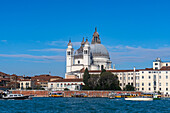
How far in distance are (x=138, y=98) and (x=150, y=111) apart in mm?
30521

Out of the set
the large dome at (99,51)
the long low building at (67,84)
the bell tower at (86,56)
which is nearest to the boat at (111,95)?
the long low building at (67,84)

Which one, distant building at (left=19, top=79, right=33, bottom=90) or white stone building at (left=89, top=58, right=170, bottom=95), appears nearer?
white stone building at (left=89, top=58, right=170, bottom=95)

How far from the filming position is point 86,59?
139m

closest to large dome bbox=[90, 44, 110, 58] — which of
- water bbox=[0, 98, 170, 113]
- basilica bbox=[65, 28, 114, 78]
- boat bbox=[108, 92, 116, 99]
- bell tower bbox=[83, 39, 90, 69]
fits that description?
basilica bbox=[65, 28, 114, 78]

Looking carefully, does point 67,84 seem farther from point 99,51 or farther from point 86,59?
A: point 99,51

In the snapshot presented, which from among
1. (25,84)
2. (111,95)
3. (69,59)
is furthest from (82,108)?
(25,84)

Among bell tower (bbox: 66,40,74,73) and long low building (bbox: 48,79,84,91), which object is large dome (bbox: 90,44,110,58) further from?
long low building (bbox: 48,79,84,91)

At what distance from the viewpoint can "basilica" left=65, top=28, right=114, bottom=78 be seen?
456 feet

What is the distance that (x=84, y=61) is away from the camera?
457 feet

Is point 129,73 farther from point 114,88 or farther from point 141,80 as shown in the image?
point 114,88

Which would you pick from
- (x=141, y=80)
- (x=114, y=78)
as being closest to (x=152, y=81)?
(x=141, y=80)

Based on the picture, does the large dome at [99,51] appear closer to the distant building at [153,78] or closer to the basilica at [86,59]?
the basilica at [86,59]

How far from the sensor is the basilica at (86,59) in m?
139

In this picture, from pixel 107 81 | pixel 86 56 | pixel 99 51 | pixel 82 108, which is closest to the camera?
pixel 82 108
